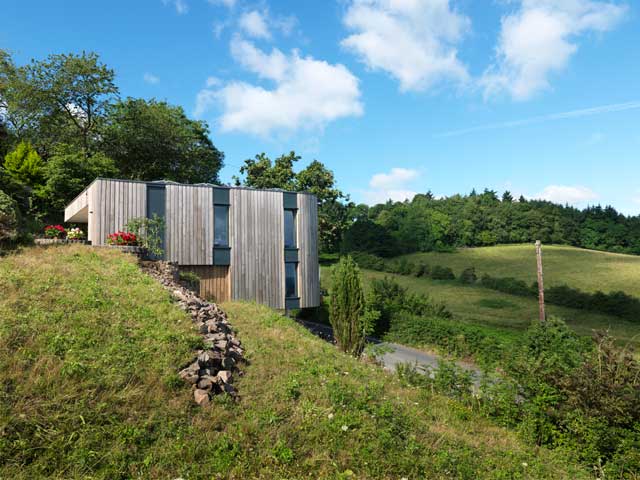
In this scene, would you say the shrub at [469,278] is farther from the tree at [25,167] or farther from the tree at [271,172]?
the tree at [25,167]

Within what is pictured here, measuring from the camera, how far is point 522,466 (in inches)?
235

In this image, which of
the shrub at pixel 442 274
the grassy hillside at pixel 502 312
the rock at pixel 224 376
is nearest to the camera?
the rock at pixel 224 376

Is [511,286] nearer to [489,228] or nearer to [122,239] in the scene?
[122,239]

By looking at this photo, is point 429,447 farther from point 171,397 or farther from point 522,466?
point 171,397

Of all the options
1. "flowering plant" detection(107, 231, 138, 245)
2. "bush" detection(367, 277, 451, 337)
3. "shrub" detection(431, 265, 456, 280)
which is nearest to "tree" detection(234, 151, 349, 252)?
"shrub" detection(431, 265, 456, 280)

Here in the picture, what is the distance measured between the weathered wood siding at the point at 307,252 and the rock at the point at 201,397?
41.2ft

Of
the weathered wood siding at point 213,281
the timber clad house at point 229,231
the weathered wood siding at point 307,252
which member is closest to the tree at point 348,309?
the weathered wood siding at point 307,252

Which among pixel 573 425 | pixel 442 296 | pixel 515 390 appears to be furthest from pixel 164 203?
pixel 442 296

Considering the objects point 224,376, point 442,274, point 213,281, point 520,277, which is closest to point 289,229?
point 213,281

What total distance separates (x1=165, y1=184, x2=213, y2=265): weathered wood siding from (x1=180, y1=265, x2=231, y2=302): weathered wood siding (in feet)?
1.15

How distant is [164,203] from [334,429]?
1339 centimetres

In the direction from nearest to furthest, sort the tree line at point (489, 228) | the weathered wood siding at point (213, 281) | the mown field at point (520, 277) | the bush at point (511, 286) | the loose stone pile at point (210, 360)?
the loose stone pile at point (210, 360) < the weathered wood siding at point (213, 281) < the mown field at point (520, 277) < the bush at point (511, 286) < the tree line at point (489, 228)

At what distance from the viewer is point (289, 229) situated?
1853cm

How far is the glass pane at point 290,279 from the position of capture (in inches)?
718
